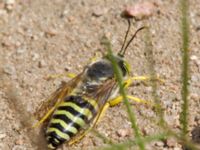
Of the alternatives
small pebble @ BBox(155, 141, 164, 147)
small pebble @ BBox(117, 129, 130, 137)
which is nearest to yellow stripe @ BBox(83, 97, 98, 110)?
small pebble @ BBox(117, 129, 130, 137)

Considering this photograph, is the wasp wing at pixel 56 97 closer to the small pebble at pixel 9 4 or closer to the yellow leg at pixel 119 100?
the yellow leg at pixel 119 100

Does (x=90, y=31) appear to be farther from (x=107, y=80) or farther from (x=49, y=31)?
(x=107, y=80)

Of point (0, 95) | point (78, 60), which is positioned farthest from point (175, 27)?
point (0, 95)

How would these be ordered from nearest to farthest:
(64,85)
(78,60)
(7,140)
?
1. (7,140)
2. (64,85)
3. (78,60)

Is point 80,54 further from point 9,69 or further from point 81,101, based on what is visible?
point 81,101

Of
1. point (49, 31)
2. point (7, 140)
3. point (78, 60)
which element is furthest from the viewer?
point (49, 31)

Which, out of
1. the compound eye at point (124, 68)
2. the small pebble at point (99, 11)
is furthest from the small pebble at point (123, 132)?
the small pebble at point (99, 11)

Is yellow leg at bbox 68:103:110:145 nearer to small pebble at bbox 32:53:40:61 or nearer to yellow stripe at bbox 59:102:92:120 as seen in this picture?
yellow stripe at bbox 59:102:92:120

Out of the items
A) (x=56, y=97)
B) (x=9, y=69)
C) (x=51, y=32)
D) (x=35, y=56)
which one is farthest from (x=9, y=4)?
(x=56, y=97)
